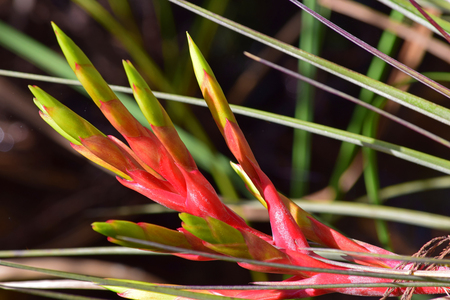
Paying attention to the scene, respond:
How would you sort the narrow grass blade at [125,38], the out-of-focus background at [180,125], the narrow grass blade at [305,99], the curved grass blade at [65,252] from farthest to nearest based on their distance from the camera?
the out-of-focus background at [180,125] → the narrow grass blade at [125,38] → the narrow grass blade at [305,99] → the curved grass blade at [65,252]

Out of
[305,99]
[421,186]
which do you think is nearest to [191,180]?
[305,99]

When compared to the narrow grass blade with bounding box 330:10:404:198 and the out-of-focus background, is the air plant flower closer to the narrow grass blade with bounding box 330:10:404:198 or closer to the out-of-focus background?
the narrow grass blade with bounding box 330:10:404:198

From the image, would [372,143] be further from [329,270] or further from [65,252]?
[65,252]

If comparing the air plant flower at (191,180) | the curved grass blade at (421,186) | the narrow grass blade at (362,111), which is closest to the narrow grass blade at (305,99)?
the narrow grass blade at (362,111)

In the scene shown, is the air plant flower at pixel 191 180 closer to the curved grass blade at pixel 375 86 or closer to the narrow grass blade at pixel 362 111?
the curved grass blade at pixel 375 86

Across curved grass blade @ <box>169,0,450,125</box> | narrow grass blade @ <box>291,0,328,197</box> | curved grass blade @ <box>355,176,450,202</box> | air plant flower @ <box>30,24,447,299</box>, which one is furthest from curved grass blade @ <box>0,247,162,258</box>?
curved grass blade @ <box>355,176,450,202</box>

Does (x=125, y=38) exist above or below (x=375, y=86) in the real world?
above
